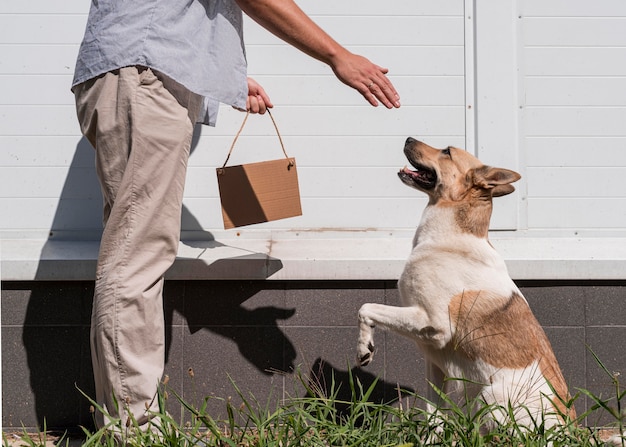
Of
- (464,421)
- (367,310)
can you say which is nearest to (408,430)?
(464,421)

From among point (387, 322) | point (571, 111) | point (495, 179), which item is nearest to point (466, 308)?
point (387, 322)

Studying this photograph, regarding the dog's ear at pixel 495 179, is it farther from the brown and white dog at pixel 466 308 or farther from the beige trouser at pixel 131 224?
the beige trouser at pixel 131 224

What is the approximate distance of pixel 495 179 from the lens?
11.6 feet

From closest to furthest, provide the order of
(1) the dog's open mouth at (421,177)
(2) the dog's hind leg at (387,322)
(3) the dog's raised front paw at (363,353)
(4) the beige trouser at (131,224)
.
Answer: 1. (4) the beige trouser at (131,224)
2. (2) the dog's hind leg at (387,322)
3. (3) the dog's raised front paw at (363,353)
4. (1) the dog's open mouth at (421,177)

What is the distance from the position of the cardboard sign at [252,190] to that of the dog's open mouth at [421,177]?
0.56m

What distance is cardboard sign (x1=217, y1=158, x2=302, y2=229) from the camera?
3.83m

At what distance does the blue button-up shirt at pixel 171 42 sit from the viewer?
301cm

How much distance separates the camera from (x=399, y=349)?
164 inches

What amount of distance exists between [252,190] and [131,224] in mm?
938

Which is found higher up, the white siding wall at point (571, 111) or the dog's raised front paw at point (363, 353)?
the white siding wall at point (571, 111)

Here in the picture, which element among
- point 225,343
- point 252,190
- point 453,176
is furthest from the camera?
point 225,343

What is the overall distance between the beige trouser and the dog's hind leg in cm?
89

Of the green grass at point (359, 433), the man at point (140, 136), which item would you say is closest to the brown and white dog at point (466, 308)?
the green grass at point (359, 433)

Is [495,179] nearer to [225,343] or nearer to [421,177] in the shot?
[421,177]
